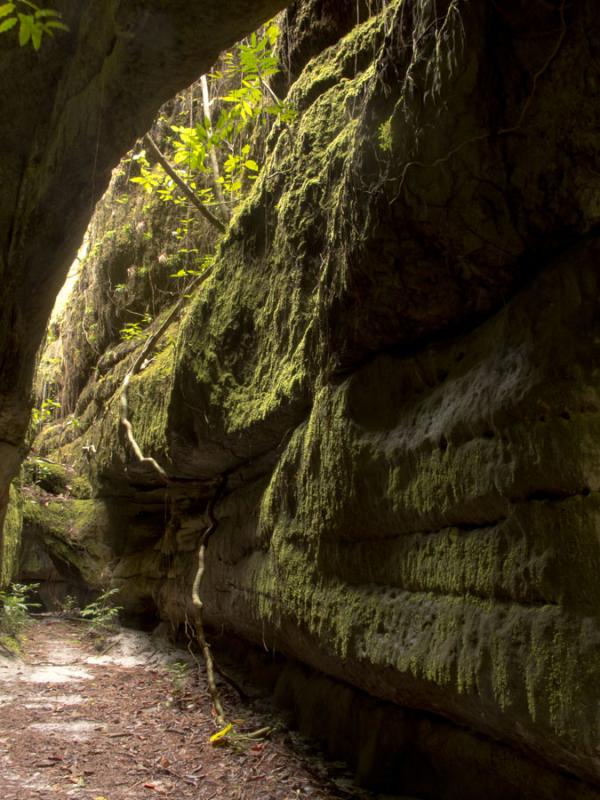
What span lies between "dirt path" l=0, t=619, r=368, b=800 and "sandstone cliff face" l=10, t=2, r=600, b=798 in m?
0.85

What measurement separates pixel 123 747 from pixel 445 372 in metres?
4.00

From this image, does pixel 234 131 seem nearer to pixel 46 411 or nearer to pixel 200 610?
pixel 200 610

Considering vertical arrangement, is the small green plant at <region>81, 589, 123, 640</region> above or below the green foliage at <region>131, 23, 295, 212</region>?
below

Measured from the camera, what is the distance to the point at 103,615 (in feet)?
32.8

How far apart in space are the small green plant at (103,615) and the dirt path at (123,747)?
1884 mm

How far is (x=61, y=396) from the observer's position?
1353cm

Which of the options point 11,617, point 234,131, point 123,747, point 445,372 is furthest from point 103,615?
point 445,372

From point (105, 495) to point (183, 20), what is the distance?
9.82m

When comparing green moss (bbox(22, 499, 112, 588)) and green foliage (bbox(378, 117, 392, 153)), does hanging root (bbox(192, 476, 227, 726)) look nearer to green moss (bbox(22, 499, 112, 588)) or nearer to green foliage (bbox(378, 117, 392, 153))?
green moss (bbox(22, 499, 112, 588))

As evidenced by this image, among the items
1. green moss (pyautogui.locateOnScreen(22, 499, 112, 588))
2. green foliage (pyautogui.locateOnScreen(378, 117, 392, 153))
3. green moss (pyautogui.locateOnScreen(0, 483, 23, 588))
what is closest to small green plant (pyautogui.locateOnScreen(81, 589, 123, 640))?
green moss (pyautogui.locateOnScreen(22, 499, 112, 588))

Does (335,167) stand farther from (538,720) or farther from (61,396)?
(61,396)

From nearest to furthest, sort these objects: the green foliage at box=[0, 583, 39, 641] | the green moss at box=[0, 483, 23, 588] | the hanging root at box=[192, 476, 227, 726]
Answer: the hanging root at box=[192, 476, 227, 726] < the green foliage at box=[0, 583, 39, 641] < the green moss at box=[0, 483, 23, 588]

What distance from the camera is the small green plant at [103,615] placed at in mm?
9625

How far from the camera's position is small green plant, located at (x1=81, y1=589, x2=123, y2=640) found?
31.6 ft
